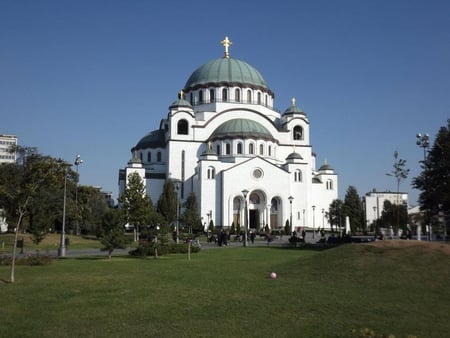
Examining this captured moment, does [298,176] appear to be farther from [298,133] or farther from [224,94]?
[224,94]

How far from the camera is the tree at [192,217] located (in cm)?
5031

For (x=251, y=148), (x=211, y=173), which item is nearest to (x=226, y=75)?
(x=251, y=148)

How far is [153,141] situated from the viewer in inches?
2808

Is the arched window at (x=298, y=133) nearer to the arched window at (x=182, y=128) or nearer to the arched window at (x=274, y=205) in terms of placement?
the arched window at (x=274, y=205)

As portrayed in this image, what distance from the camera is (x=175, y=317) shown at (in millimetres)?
10086

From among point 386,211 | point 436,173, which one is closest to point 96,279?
point 436,173

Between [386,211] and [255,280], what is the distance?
236ft

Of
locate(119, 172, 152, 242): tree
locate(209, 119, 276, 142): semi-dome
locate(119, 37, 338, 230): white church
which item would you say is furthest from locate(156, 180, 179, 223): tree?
locate(209, 119, 276, 142): semi-dome

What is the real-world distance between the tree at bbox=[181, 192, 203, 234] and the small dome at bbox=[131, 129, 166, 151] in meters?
14.9

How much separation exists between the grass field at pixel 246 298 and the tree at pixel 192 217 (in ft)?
101

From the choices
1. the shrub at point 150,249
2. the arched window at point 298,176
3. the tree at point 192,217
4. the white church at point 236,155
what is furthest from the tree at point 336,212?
the shrub at point 150,249

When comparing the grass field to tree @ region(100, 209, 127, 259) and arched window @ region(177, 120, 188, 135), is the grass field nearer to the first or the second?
tree @ region(100, 209, 127, 259)

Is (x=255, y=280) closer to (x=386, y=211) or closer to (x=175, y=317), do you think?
(x=175, y=317)

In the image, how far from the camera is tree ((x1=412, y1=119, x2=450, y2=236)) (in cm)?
3362
